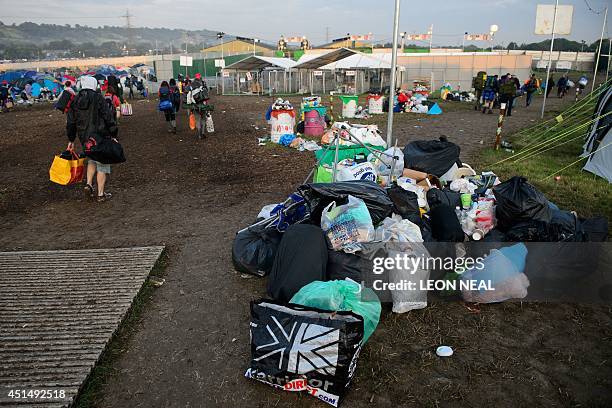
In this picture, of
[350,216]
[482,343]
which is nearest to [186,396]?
[350,216]

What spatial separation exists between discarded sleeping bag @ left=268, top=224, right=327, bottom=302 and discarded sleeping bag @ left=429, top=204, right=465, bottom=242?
1270mm

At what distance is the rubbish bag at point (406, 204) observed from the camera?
4207 millimetres

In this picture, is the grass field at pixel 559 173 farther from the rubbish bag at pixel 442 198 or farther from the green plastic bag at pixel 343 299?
the green plastic bag at pixel 343 299

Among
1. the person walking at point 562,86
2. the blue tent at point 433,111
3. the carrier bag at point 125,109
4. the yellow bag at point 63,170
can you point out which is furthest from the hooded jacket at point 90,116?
the person walking at point 562,86

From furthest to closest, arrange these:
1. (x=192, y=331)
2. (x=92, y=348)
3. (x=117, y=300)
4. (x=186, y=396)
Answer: (x=117, y=300) → (x=192, y=331) → (x=92, y=348) → (x=186, y=396)

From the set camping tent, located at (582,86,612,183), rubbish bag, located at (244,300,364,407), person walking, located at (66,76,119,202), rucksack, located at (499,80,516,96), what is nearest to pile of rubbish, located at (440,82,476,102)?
rucksack, located at (499,80,516,96)

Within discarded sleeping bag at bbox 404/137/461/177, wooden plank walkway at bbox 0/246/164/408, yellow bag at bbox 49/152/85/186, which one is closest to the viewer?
wooden plank walkway at bbox 0/246/164/408

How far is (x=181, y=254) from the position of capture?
180 inches

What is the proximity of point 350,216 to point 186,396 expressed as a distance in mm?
1899

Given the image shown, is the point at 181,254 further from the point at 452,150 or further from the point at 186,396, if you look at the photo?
the point at 452,150

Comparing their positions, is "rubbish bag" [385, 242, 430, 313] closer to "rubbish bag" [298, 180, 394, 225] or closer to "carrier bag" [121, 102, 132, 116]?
"rubbish bag" [298, 180, 394, 225]

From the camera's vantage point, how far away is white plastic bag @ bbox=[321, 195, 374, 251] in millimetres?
3537

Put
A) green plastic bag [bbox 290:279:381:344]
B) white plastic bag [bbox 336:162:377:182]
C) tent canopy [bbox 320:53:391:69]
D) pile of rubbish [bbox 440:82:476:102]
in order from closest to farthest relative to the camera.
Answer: green plastic bag [bbox 290:279:381:344] → white plastic bag [bbox 336:162:377:182] → pile of rubbish [bbox 440:82:476:102] → tent canopy [bbox 320:53:391:69]

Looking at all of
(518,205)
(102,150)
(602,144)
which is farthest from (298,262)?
(602,144)
